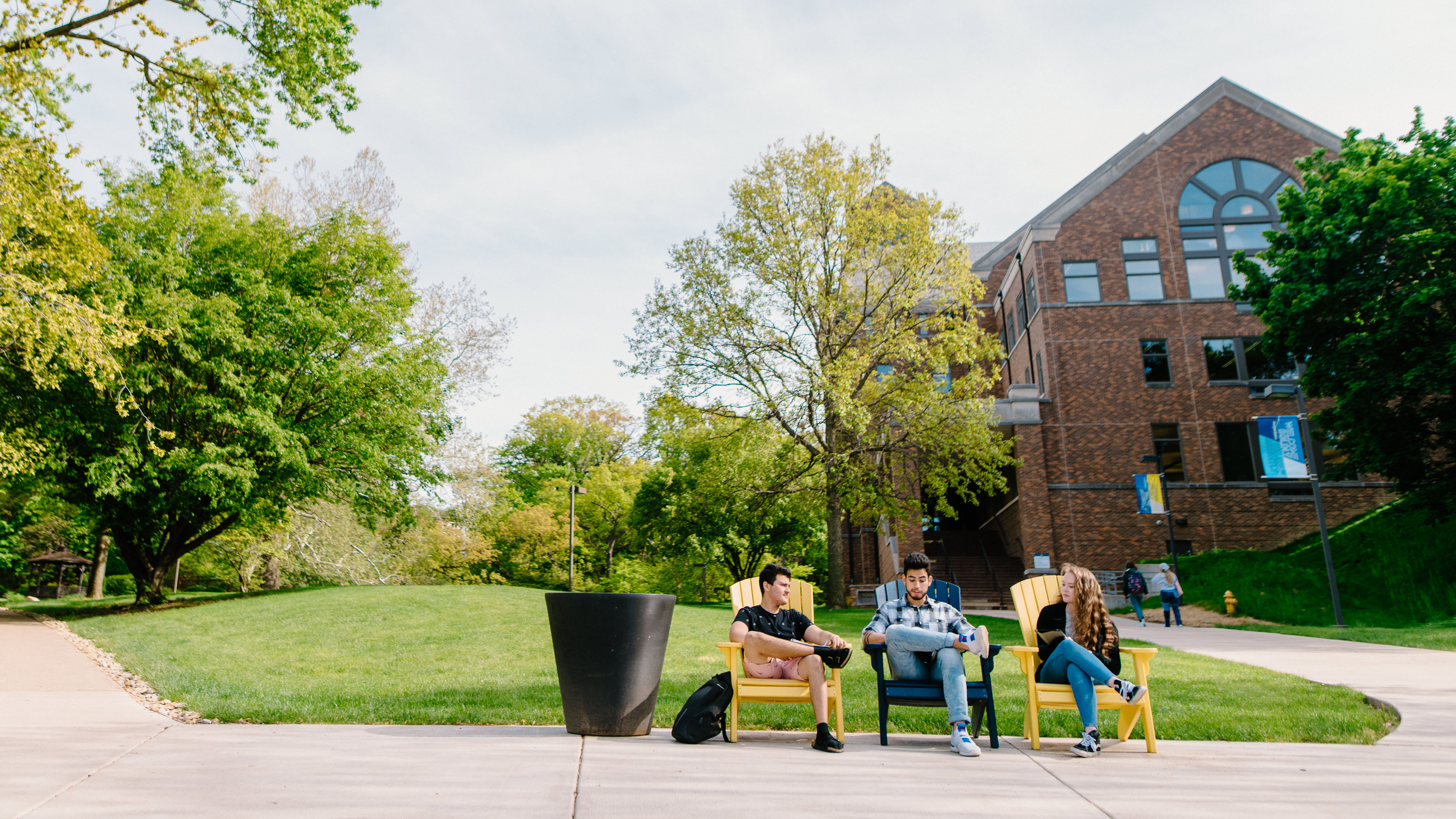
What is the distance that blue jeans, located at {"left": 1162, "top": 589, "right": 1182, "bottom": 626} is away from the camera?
18.9 metres

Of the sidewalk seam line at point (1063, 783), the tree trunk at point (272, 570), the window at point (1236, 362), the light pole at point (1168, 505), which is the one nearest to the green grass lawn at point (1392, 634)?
the light pole at point (1168, 505)

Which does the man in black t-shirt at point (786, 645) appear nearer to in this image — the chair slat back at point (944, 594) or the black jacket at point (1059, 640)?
the chair slat back at point (944, 594)

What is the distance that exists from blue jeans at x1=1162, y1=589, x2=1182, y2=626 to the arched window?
14316 mm

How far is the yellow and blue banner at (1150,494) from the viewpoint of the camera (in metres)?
23.9

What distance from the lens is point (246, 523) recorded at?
882 inches

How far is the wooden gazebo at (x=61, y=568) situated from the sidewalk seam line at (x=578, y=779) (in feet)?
142

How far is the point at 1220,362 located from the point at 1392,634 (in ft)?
54.5

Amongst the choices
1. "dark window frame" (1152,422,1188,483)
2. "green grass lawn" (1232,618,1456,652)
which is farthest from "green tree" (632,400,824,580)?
"green grass lawn" (1232,618,1456,652)

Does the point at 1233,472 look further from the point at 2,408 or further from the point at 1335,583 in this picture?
the point at 2,408

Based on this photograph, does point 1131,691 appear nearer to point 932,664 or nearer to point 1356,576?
point 932,664

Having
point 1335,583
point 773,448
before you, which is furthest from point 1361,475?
point 773,448

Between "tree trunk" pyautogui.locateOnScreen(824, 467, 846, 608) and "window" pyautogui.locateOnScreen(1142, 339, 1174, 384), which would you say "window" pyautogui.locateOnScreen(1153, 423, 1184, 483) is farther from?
"tree trunk" pyautogui.locateOnScreen(824, 467, 846, 608)

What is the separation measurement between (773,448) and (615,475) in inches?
746

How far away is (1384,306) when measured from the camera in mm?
20047
